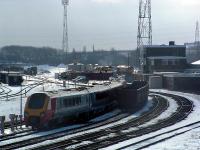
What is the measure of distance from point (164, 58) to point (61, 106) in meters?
63.5

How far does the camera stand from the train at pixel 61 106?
28.5 m

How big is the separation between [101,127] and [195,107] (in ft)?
50.6

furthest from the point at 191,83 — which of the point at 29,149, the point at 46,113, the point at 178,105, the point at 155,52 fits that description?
the point at 29,149

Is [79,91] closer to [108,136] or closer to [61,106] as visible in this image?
[61,106]

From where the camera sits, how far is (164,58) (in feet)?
300

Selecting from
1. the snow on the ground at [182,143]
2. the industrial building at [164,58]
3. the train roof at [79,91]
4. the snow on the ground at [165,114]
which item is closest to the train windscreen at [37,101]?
the train roof at [79,91]

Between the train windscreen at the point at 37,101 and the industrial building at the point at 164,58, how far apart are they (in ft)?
206

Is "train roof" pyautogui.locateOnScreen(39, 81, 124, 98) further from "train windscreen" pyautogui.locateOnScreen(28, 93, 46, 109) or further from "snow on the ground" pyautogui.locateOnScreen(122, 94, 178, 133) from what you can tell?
"snow on the ground" pyautogui.locateOnScreen(122, 94, 178, 133)

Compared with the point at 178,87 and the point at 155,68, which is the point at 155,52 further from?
the point at 178,87

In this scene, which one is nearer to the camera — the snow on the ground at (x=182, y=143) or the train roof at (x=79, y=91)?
the snow on the ground at (x=182, y=143)

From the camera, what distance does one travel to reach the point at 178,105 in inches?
1761

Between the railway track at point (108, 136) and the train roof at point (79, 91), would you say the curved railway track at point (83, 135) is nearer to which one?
the railway track at point (108, 136)

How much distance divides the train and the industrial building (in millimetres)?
54398

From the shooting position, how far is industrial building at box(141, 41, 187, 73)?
3600 inches
